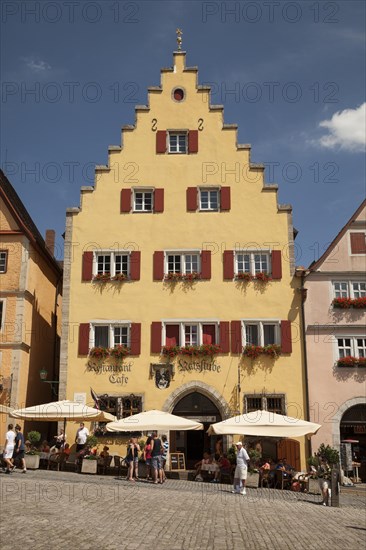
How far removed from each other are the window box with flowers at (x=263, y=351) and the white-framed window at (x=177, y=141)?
30.8ft

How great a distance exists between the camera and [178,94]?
3112 cm

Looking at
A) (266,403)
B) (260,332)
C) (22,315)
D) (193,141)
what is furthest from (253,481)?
(193,141)

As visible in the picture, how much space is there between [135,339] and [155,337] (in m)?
0.81

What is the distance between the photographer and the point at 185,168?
98.8 ft

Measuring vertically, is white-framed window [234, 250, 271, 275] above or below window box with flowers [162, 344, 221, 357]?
above

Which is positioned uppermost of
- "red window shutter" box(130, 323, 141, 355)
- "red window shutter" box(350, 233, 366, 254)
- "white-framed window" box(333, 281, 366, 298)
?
"red window shutter" box(350, 233, 366, 254)

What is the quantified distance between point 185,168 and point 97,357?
29.5ft

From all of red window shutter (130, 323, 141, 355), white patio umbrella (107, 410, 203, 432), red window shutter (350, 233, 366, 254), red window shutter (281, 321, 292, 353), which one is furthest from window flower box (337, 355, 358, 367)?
red window shutter (130, 323, 141, 355)

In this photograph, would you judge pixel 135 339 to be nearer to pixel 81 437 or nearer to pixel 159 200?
pixel 81 437

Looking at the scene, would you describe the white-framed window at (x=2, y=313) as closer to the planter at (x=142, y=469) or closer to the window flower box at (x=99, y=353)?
the window flower box at (x=99, y=353)

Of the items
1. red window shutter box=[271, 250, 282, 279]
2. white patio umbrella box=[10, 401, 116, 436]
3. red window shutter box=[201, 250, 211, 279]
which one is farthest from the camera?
red window shutter box=[201, 250, 211, 279]

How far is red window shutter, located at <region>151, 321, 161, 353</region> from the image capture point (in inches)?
1096

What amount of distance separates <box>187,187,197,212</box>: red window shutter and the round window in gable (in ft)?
14.5

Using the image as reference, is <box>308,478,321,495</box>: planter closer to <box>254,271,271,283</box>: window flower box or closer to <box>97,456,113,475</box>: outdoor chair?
<box>97,456,113,475</box>: outdoor chair
